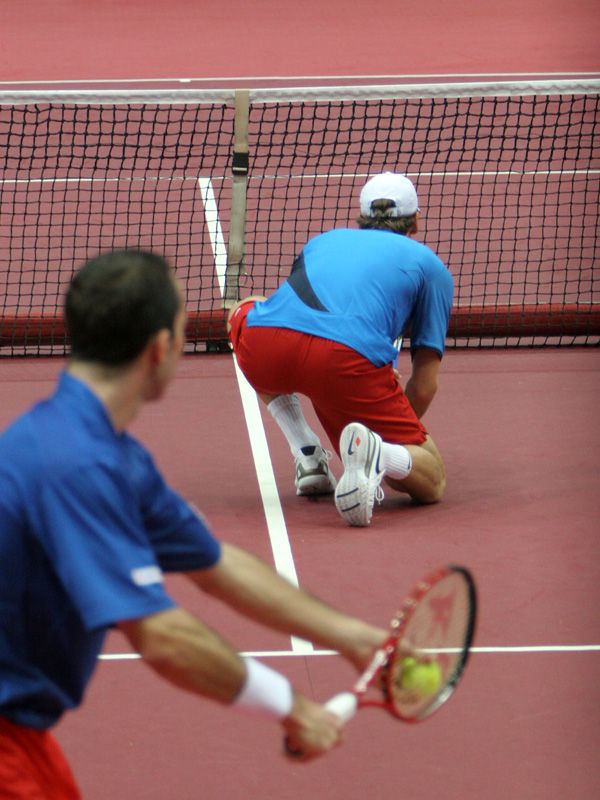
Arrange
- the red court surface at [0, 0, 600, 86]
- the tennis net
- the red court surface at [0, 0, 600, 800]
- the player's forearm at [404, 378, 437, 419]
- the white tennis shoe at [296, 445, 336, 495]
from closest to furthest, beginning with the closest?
the red court surface at [0, 0, 600, 800], the player's forearm at [404, 378, 437, 419], the white tennis shoe at [296, 445, 336, 495], the tennis net, the red court surface at [0, 0, 600, 86]

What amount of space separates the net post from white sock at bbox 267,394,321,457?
1938mm

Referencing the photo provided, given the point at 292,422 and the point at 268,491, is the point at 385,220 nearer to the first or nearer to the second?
the point at 292,422

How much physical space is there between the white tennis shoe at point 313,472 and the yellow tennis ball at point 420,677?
128 inches

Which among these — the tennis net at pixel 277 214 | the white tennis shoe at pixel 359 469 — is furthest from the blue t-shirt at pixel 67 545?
the tennis net at pixel 277 214

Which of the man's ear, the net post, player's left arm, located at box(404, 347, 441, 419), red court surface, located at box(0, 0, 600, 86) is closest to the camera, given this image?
the man's ear

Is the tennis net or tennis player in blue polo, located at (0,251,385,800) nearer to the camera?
tennis player in blue polo, located at (0,251,385,800)

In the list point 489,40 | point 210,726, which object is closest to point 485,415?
point 210,726

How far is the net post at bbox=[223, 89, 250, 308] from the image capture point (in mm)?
8117

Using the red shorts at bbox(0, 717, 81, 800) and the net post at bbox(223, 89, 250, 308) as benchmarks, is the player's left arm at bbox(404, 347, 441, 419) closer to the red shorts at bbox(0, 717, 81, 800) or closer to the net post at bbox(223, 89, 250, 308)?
the net post at bbox(223, 89, 250, 308)

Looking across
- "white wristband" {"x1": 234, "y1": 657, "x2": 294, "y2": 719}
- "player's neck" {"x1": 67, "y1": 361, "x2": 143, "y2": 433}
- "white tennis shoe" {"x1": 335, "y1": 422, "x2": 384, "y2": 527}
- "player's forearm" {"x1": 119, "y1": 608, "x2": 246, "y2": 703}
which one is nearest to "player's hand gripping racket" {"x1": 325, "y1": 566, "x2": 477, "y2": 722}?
"white wristband" {"x1": 234, "y1": 657, "x2": 294, "y2": 719}

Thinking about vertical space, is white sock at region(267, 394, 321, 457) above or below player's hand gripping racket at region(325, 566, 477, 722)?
below

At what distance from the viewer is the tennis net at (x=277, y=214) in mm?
8320

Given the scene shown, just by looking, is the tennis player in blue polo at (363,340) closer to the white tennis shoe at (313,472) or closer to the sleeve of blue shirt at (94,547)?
the white tennis shoe at (313,472)

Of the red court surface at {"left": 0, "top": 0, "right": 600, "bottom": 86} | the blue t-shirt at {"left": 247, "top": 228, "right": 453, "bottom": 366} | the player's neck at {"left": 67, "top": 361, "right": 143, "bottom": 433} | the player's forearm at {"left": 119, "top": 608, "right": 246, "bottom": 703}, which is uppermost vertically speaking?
the player's neck at {"left": 67, "top": 361, "right": 143, "bottom": 433}
